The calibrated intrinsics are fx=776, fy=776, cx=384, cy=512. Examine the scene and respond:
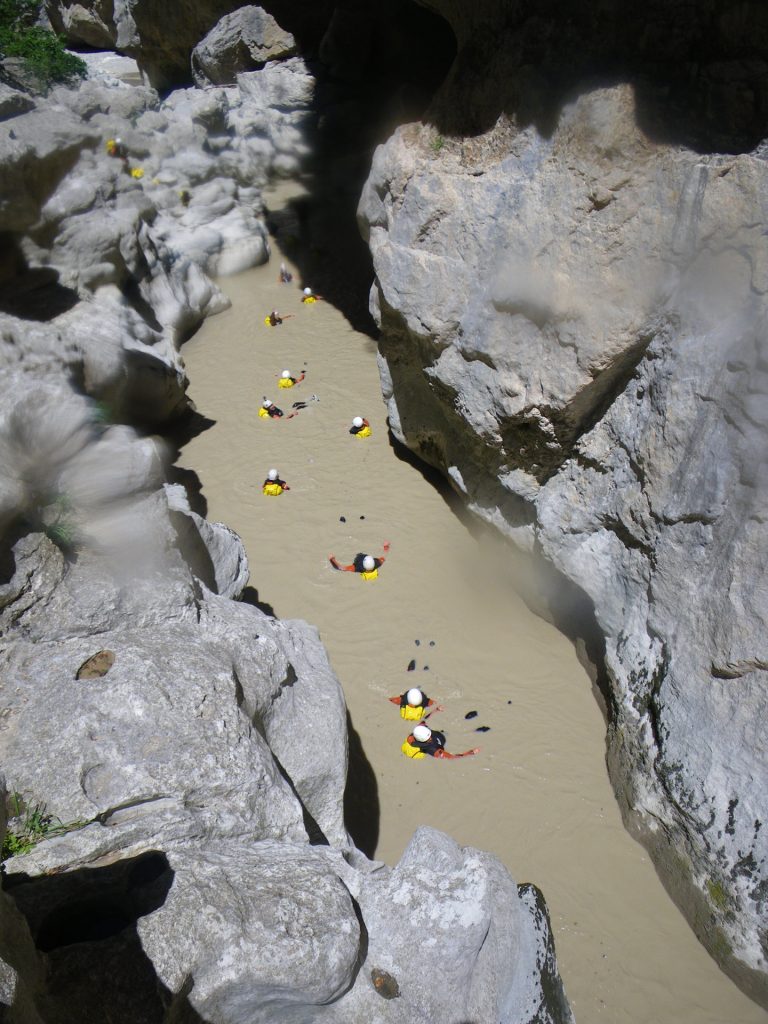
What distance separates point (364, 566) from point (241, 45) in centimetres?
1412

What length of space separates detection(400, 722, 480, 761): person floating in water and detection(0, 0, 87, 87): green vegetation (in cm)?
1464

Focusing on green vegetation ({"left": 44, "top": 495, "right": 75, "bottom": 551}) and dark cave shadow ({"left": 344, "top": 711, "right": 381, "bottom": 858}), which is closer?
green vegetation ({"left": 44, "top": 495, "right": 75, "bottom": 551})

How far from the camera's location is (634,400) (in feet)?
18.0

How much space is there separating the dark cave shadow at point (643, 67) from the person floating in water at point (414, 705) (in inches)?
168

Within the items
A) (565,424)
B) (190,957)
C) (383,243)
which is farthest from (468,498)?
(190,957)

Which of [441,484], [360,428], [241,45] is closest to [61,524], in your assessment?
[441,484]

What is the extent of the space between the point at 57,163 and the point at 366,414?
4713 millimetres

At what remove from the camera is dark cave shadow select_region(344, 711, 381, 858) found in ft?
17.5

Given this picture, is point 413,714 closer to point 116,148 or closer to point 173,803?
point 173,803

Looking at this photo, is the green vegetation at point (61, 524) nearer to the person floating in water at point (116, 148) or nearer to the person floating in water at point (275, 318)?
the person floating in water at point (275, 318)

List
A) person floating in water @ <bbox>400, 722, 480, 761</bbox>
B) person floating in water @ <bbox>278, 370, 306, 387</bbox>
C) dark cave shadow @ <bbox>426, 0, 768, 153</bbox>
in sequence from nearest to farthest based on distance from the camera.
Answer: dark cave shadow @ <bbox>426, 0, 768, 153</bbox>
person floating in water @ <bbox>400, 722, 480, 761</bbox>
person floating in water @ <bbox>278, 370, 306, 387</bbox>

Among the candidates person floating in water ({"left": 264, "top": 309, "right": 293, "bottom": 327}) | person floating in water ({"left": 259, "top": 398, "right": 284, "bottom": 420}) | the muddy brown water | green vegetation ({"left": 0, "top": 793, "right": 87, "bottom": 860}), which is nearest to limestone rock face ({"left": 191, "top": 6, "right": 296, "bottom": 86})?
person floating in water ({"left": 264, "top": 309, "right": 293, "bottom": 327})

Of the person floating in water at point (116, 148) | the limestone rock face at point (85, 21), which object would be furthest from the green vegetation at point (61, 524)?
the limestone rock face at point (85, 21)

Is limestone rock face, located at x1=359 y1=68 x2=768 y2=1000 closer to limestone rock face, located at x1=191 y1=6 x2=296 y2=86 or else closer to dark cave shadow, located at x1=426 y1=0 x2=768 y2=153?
dark cave shadow, located at x1=426 y1=0 x2=768 y2=153
